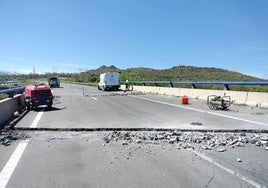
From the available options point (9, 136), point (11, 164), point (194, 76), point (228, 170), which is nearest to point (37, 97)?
point (9, 136)

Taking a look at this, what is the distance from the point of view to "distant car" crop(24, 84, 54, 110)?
18.9 meters

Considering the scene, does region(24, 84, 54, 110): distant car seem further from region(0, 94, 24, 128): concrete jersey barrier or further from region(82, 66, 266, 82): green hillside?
region(82, 66, 266, 82): green hillside

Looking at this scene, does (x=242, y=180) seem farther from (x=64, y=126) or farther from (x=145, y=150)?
(x=64, y=126)

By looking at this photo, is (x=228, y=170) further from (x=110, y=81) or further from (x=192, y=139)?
(x=110, y=81)

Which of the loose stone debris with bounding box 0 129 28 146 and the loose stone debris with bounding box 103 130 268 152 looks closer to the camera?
the loose stone debris with bounding box 103 130 268 152

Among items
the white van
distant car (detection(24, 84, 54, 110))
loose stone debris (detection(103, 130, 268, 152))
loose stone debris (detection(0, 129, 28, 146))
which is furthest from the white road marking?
the white van

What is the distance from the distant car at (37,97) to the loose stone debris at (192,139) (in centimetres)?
982

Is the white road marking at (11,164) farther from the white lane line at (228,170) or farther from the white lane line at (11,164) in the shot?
the white lane line at (228,170)

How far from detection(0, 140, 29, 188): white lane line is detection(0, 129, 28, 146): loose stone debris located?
1.38 ft

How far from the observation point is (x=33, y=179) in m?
5.86

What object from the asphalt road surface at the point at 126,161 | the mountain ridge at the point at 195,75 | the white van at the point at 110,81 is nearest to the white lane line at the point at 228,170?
the asphalt road surface at the point at 126,161

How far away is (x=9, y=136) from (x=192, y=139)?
514 cm

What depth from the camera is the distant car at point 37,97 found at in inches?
744

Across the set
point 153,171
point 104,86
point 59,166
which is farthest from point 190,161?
point 104,86
